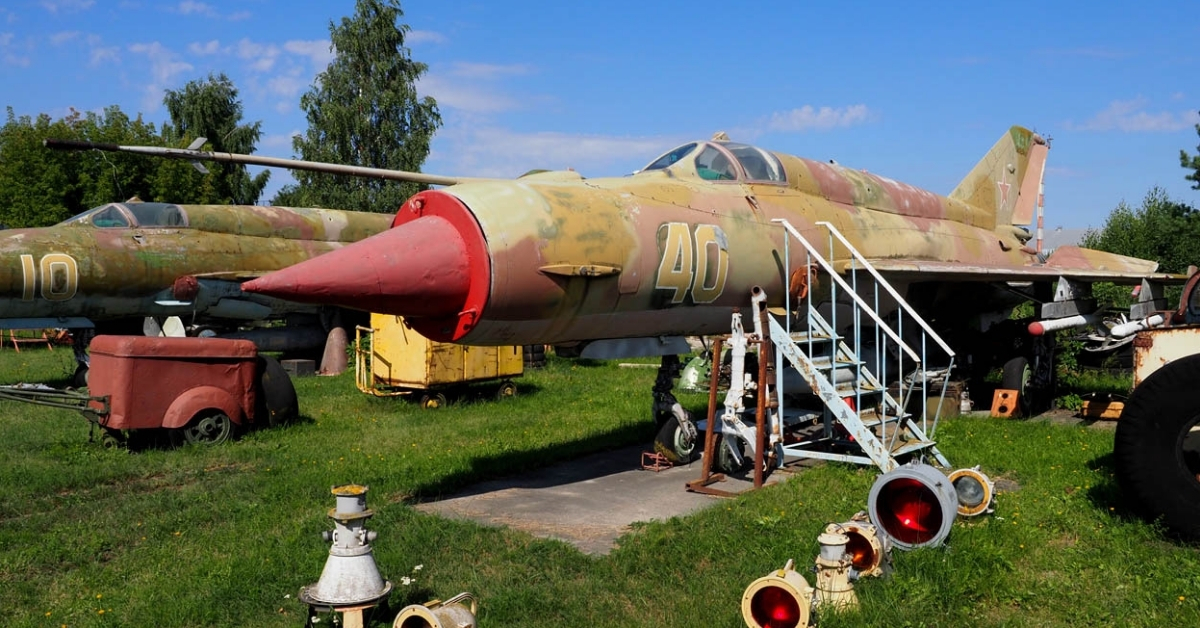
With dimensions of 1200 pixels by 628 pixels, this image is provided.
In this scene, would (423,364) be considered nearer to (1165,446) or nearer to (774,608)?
(774,608)

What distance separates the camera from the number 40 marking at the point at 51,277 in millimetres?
14133

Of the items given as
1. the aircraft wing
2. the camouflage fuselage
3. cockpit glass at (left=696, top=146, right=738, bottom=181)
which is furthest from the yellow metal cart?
the aircraft wing

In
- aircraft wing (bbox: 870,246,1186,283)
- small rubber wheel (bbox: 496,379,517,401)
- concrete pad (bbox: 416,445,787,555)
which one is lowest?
concrete pad (bbox: 416,445,787,555)

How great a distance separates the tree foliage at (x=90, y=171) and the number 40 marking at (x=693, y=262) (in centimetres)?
3390

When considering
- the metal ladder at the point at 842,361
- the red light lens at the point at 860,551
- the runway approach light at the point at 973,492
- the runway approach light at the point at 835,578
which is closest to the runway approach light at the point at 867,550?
the red light lens at the point at 860,551

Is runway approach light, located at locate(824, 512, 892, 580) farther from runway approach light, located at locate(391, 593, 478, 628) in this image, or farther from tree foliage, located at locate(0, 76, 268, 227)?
tree foliage, located at locate(0, 76, 268, 227)

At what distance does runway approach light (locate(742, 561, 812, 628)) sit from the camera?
432cm

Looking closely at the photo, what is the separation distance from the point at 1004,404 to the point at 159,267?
13235mm

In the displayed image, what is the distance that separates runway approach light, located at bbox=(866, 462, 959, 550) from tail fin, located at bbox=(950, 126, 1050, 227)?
8131 mm

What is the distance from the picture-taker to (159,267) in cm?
1558

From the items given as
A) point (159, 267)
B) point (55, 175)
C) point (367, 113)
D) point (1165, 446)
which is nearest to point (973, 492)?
point (1165, 446)

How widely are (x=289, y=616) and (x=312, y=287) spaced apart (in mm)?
1979

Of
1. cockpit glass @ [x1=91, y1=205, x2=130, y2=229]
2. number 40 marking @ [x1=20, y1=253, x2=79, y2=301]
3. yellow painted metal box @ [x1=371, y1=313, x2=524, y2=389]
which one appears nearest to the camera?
→ yellow painted metal box @ [x1=371, y1=313, x2=524, y2=389]

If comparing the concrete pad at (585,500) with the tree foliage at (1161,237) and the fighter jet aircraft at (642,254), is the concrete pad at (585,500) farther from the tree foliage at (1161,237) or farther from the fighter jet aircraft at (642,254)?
the tree foliage at (1161,237)
